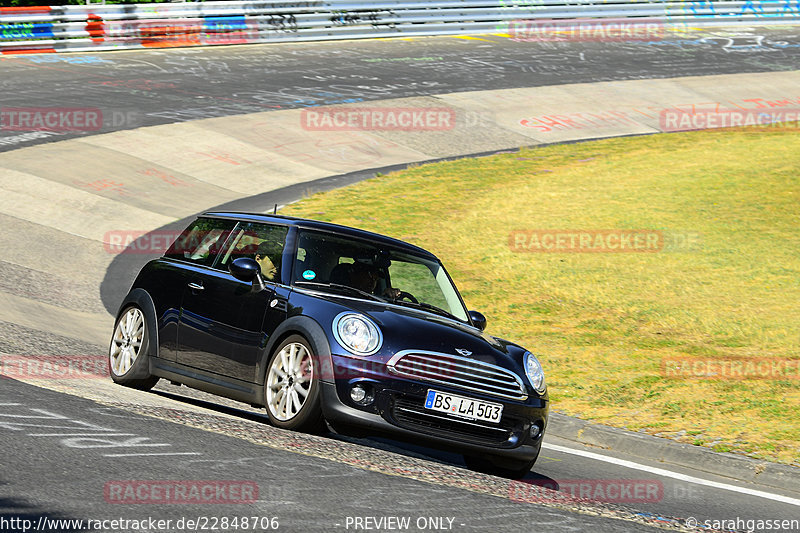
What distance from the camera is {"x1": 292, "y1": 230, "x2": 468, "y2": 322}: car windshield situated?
7828 millimetres

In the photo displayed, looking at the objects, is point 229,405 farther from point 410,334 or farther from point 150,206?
point 150,206

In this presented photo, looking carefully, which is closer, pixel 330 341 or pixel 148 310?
pixel 330 341

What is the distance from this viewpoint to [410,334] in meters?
7.05

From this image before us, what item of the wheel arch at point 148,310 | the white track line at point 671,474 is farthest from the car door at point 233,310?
the white track line at point 671,474

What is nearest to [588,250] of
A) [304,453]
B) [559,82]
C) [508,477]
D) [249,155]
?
[249,155]
